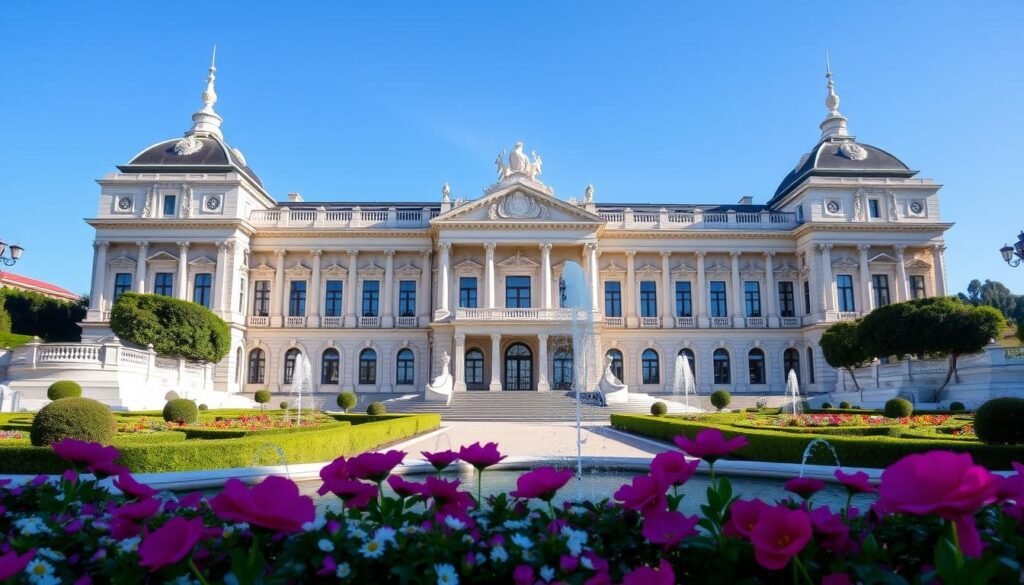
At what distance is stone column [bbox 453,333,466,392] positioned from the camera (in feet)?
115

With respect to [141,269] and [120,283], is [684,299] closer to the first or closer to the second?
[141,269]

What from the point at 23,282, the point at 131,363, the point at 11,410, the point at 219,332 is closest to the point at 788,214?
the point at 219,332

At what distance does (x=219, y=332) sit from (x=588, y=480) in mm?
30337

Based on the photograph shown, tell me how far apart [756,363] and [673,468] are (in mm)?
40153

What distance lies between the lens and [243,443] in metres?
11.1

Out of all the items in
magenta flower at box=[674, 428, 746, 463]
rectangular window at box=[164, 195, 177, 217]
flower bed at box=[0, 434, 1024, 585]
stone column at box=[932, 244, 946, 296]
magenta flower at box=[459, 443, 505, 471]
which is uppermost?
rectangular window at box=[164, 195, 177, 217]

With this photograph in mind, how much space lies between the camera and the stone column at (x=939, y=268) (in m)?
39.2

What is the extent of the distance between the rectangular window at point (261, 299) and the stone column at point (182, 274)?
13.5ft

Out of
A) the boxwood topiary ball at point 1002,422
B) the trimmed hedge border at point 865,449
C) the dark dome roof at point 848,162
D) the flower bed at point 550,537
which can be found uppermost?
the dark dome roof at point 848,162

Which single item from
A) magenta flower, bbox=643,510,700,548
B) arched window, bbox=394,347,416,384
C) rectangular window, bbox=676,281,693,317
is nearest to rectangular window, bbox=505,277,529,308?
arched window, bbox=394,347,416,384

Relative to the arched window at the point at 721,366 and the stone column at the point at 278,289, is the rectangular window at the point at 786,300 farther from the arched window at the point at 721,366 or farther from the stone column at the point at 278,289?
the stone column at the point at 278,289

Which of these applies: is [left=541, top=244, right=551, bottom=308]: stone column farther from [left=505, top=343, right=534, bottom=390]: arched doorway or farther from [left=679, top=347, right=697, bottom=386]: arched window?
[left=679, top=347, right=697, bottom=386]: arched window

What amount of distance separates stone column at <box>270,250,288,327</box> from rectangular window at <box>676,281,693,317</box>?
2509 cm

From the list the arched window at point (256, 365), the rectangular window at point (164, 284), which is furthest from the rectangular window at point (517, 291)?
the rectangular window at point (164, 284)
